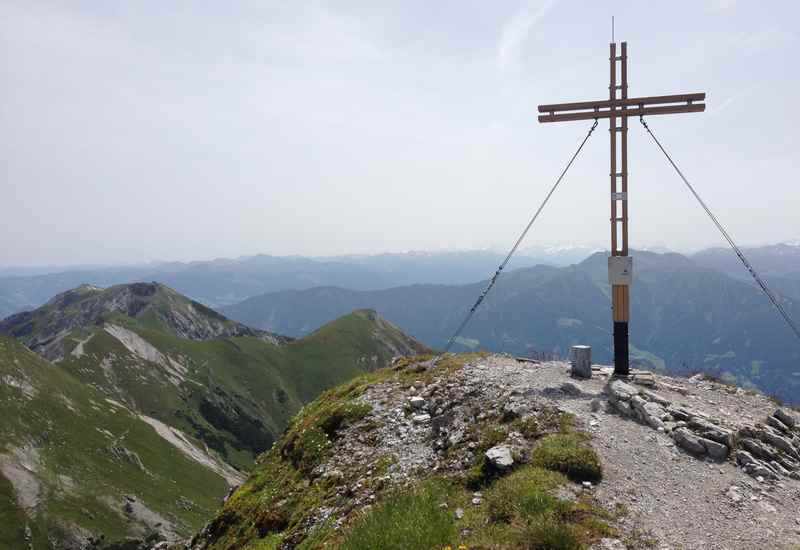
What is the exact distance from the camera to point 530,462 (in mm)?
12273

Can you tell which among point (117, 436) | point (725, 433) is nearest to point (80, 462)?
point (117, 436)

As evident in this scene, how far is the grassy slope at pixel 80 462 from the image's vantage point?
92.7 metres

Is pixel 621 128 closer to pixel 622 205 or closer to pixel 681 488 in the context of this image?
pixel 622 205

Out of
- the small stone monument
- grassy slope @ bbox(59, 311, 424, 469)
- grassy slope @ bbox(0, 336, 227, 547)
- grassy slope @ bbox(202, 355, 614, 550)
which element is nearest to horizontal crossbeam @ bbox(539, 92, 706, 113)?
the small stone monument

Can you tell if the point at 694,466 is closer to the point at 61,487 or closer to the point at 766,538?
the point at 766,538

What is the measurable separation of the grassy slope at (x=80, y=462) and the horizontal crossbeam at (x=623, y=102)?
110002 millimetres

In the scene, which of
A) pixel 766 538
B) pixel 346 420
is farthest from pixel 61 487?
pixel 766 538

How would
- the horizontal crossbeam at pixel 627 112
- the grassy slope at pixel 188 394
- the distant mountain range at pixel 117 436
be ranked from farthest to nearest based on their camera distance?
the grassy slope at pixel 188 394, the distant mountain range at pixel 117 436, the horizontal crossbeam at pixel 627 112

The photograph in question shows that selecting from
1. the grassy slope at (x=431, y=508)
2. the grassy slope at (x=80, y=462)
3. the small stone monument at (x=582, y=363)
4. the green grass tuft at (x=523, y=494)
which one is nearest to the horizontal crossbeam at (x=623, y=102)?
the small stone monument at (x=582, y=363)

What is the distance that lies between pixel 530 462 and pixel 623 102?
15069 mm

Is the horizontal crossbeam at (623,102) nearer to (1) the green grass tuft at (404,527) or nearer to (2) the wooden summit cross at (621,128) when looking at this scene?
(2) the wooden summit cross at (621,128)

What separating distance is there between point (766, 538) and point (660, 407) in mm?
5485

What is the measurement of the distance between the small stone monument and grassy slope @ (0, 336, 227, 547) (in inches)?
4172

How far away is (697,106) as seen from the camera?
61.4 feet
